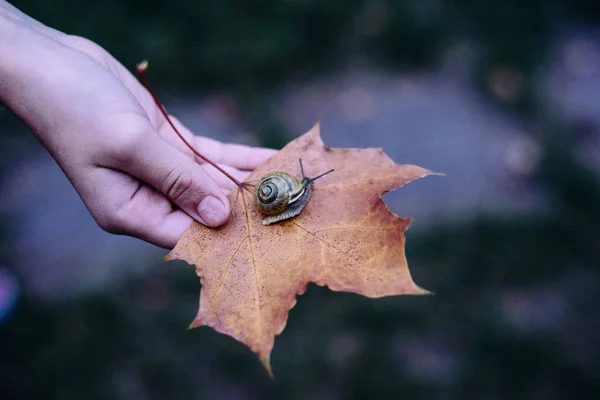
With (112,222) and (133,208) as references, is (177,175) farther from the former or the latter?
(112,222)

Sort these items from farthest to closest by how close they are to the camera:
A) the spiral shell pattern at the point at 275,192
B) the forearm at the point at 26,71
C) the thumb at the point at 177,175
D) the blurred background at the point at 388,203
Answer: the blurred background at the point at 388,203
the forearm at the point at 26,71
the thumb at the point at 177,175
the spiral shell pattern at the point at 275,192

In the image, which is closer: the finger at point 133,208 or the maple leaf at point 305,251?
the maple leaf at point 305,251

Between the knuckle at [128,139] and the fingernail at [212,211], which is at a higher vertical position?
the knuckle at [128,139]

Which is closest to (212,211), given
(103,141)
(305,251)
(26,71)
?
(305,251)

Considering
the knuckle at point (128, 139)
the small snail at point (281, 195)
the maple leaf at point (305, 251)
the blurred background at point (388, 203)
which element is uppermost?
the knuckle at point (128, 139)

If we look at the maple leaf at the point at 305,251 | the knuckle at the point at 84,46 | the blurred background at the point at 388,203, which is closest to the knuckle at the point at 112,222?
the maple leaf at the point at 305,251

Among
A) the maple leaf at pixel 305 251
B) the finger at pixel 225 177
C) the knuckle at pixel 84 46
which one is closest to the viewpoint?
the maple leaf at pixel 305 251

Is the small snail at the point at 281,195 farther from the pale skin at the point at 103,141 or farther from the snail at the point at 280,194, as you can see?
the pale skin at the point at 103,141
